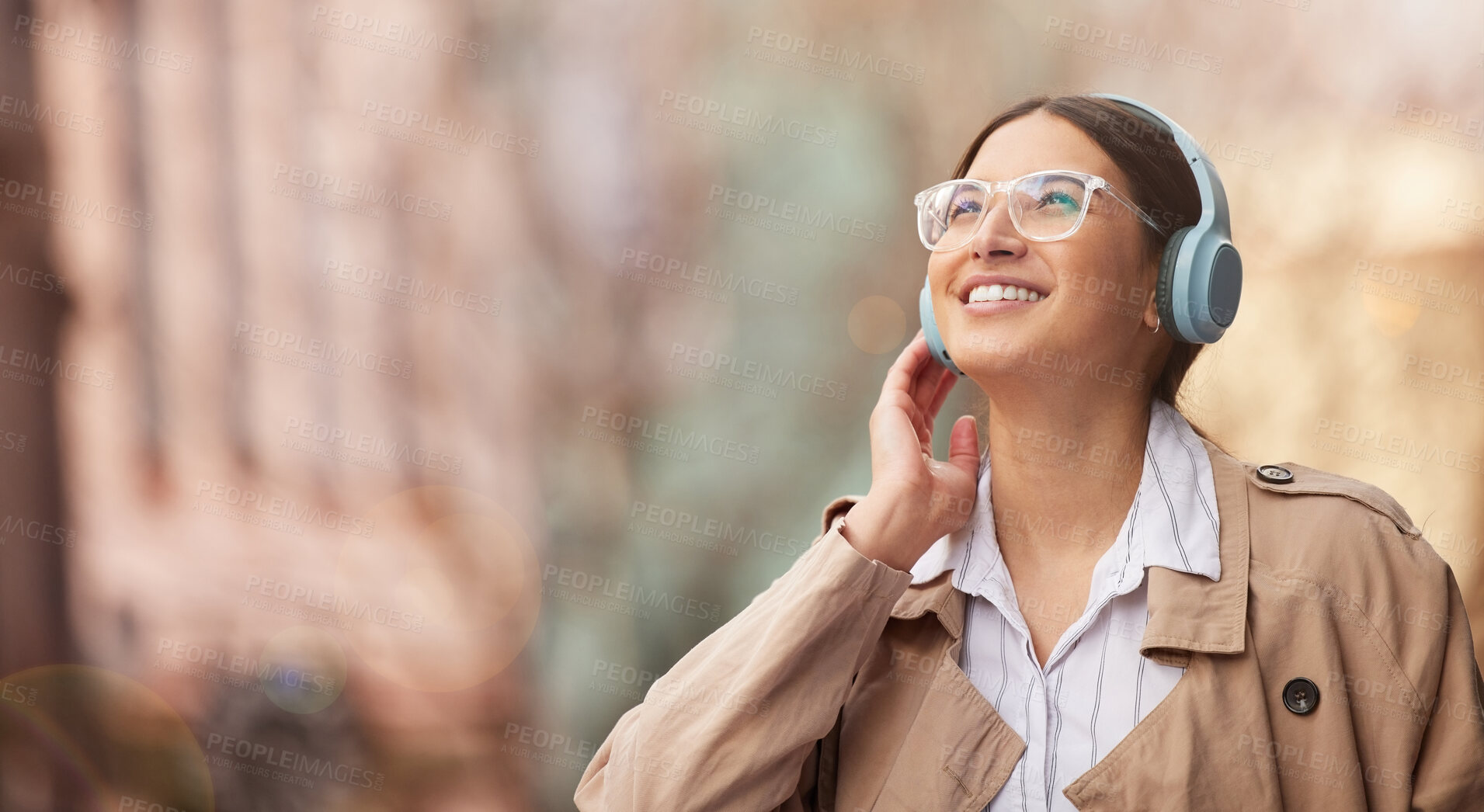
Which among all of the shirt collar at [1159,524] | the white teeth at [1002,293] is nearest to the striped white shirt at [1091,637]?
the shirt collar at [1159,524]

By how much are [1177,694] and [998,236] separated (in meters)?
0.55

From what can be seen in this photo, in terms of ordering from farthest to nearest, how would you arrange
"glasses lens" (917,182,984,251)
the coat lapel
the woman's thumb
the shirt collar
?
the woman's thumb < "glasses lens" (917,182,984,251) < the shirt collar < the coat lapel

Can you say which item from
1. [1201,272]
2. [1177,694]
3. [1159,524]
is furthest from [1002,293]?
[1177,694]

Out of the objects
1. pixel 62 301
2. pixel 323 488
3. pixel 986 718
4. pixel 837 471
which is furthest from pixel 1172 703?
pixel 62 301

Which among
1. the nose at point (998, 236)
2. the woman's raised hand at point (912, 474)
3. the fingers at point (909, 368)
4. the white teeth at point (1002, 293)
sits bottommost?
the woman's raised hand at point (912, 474)

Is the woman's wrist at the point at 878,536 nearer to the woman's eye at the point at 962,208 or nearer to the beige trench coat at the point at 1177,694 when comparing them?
the beige trench coat at the point at 1177,694

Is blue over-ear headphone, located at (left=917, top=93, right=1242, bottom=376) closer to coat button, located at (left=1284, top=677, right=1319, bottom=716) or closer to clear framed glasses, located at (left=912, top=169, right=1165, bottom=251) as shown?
clear framed glasses, located at (left=912, top=169, right=1165, bottom=251)

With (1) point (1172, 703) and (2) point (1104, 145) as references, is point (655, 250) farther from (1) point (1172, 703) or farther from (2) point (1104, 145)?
(1) point (1172, 703)

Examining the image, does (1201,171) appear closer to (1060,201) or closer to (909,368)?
(1060,201)

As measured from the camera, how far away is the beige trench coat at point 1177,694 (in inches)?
39.5

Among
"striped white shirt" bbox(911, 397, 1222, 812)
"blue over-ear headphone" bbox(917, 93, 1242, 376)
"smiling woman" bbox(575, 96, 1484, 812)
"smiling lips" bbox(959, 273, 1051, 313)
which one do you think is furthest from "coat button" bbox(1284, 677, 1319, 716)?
"smiling lips" bbox(959, 273, 1051, 313)

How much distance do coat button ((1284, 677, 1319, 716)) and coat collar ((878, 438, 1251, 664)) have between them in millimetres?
73

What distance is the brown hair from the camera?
46.6 inches

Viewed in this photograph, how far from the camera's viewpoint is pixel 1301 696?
1.02 metres
